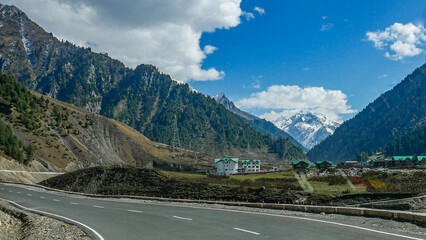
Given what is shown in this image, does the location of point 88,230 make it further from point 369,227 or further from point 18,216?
point 369,227

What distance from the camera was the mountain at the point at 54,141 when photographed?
379ft

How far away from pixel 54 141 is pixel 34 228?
136 metres

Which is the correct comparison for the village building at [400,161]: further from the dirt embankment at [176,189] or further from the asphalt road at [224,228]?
the asphalt road at [224,228]

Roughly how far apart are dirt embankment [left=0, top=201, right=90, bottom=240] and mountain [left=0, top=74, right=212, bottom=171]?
274 ft

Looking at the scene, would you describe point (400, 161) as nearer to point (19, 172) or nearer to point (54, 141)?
point (19, 172)

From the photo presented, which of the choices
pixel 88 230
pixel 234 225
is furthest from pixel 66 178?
pixel 234 225

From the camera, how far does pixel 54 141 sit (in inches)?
5576

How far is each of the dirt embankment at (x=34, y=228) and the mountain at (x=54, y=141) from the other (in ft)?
274

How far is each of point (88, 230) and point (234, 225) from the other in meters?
9.16

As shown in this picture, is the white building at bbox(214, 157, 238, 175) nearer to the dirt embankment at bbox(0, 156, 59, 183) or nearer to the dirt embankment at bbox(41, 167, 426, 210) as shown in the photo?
the dirt embankment at bbox(0, 156, 59, 183)

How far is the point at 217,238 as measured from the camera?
14766mm

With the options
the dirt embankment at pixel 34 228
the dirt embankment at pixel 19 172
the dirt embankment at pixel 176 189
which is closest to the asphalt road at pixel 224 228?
the dirt embankment at pixel 34 228

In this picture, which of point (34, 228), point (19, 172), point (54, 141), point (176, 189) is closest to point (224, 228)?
point (34, 228)

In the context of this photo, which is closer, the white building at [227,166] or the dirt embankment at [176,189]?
the dirt embankment at [176,189]
